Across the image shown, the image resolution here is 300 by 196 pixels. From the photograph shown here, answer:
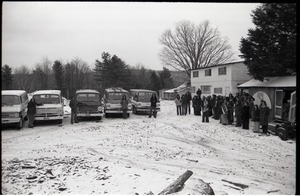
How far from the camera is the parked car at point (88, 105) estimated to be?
14453mm

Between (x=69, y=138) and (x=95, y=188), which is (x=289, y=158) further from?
(x=69, y=138)

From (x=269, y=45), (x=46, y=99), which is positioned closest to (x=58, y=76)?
(x=46, y=99)

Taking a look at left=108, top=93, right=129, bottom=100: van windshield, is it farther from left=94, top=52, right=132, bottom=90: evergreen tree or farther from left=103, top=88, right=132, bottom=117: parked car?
left=94, top=52, right=132, bottom=90: evergreen tree

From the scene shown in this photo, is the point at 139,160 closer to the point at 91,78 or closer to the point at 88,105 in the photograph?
the point at 88,105

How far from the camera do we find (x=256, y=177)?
652 centimetres

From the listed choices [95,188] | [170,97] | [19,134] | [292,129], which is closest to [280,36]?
[292,129]

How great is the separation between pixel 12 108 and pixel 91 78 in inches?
1121

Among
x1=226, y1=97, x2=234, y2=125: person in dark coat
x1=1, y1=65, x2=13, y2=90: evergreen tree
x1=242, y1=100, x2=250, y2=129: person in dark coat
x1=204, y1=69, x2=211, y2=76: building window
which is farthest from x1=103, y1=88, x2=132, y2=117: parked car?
x1=204, y1=69, x2=211, y2=76: building window

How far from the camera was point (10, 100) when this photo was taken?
12.4 meters

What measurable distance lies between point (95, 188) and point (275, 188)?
4552 mm

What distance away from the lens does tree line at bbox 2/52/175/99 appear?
27.4m

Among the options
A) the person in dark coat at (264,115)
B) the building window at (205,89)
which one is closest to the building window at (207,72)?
the building window at (205,89)

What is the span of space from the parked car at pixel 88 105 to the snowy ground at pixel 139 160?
1991 millimetres

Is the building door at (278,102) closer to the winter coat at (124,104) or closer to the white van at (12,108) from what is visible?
the winter coat at (124,104)
